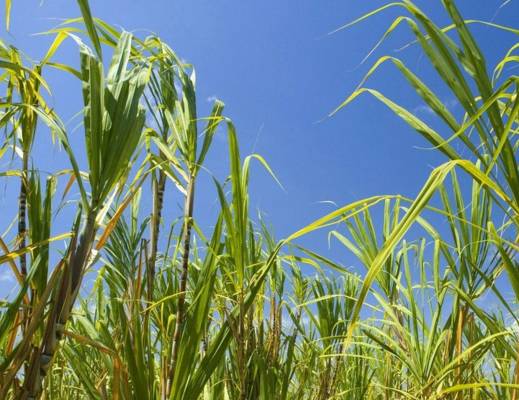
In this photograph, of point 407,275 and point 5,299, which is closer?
point 5,299

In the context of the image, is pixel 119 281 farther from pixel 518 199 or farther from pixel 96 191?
pixel 518 199

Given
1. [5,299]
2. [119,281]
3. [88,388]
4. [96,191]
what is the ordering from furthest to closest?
[119,281] → [88,388] → [5,299] → [96,191]

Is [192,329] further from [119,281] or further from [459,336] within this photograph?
[459,336]

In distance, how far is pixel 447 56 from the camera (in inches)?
26.8

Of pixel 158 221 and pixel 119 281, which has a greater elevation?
pixel 158 221

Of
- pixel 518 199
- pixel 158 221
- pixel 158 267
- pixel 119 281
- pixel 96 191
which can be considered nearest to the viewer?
pixel 518 199

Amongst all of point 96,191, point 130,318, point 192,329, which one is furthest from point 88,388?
point 96,191

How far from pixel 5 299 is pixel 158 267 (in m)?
0.61

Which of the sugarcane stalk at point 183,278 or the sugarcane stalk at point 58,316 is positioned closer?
the sugarcane stalk at point 58,316

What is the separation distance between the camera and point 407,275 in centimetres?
143

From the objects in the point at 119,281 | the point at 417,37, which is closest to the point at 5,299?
the point at 119,281

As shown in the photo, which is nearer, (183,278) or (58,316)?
(58,316)

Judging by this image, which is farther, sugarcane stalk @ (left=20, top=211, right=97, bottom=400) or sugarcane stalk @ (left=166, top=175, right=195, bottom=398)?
sugarcane stalk @ (left=166, top=175, right=195, bottom=398)

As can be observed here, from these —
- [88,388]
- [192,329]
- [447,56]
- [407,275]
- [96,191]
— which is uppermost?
[447,56]
